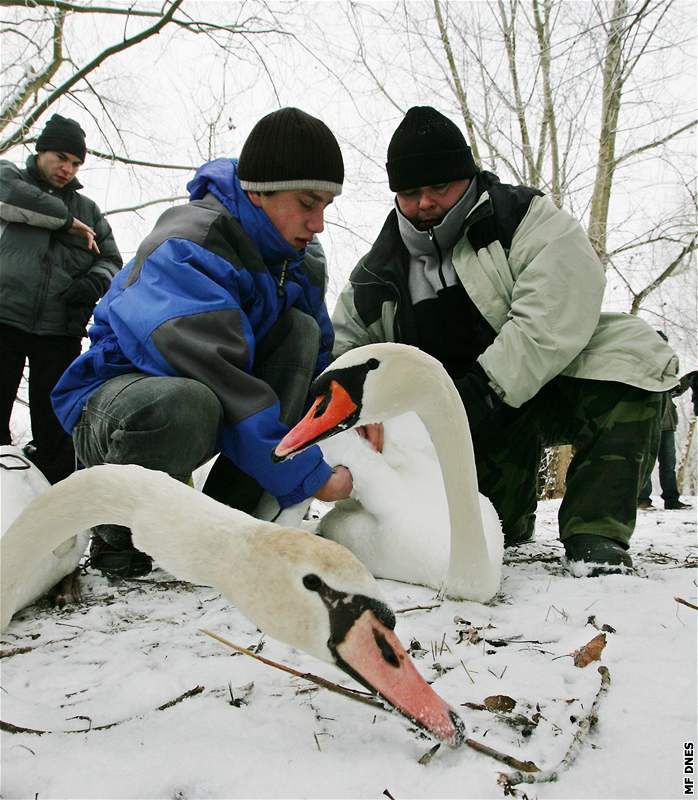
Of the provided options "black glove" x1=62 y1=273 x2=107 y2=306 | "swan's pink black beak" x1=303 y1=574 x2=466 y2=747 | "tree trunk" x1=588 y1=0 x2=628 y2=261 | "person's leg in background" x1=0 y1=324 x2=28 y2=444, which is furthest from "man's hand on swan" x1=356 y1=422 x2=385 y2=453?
"tree trunk" x1=588 y1=0 x2=628 y2=261

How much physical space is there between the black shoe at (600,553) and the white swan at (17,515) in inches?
75.4

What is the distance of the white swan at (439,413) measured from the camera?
1.90 metres

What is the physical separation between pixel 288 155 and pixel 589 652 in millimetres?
2170

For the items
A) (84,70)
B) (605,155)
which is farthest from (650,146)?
(84,70)

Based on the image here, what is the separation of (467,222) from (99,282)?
2679mm

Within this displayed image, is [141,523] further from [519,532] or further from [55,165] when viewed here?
[55,165]

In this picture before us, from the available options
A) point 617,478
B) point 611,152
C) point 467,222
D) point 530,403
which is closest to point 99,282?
point 467,222

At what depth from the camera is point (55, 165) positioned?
4398mm

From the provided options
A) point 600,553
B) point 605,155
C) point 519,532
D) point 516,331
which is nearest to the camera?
point 600,553

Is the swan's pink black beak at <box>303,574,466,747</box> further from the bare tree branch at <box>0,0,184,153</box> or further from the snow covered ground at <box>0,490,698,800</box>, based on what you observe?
the bare tree branch at <box>0,0,184,153</box>

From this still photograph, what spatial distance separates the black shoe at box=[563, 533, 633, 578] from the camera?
2.44 metres

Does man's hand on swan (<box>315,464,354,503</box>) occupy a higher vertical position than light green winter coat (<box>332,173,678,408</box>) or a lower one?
lower

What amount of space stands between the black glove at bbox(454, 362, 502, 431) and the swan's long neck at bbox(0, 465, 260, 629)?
152cm

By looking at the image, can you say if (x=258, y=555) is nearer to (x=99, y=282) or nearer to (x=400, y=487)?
(x=400, y=487)
